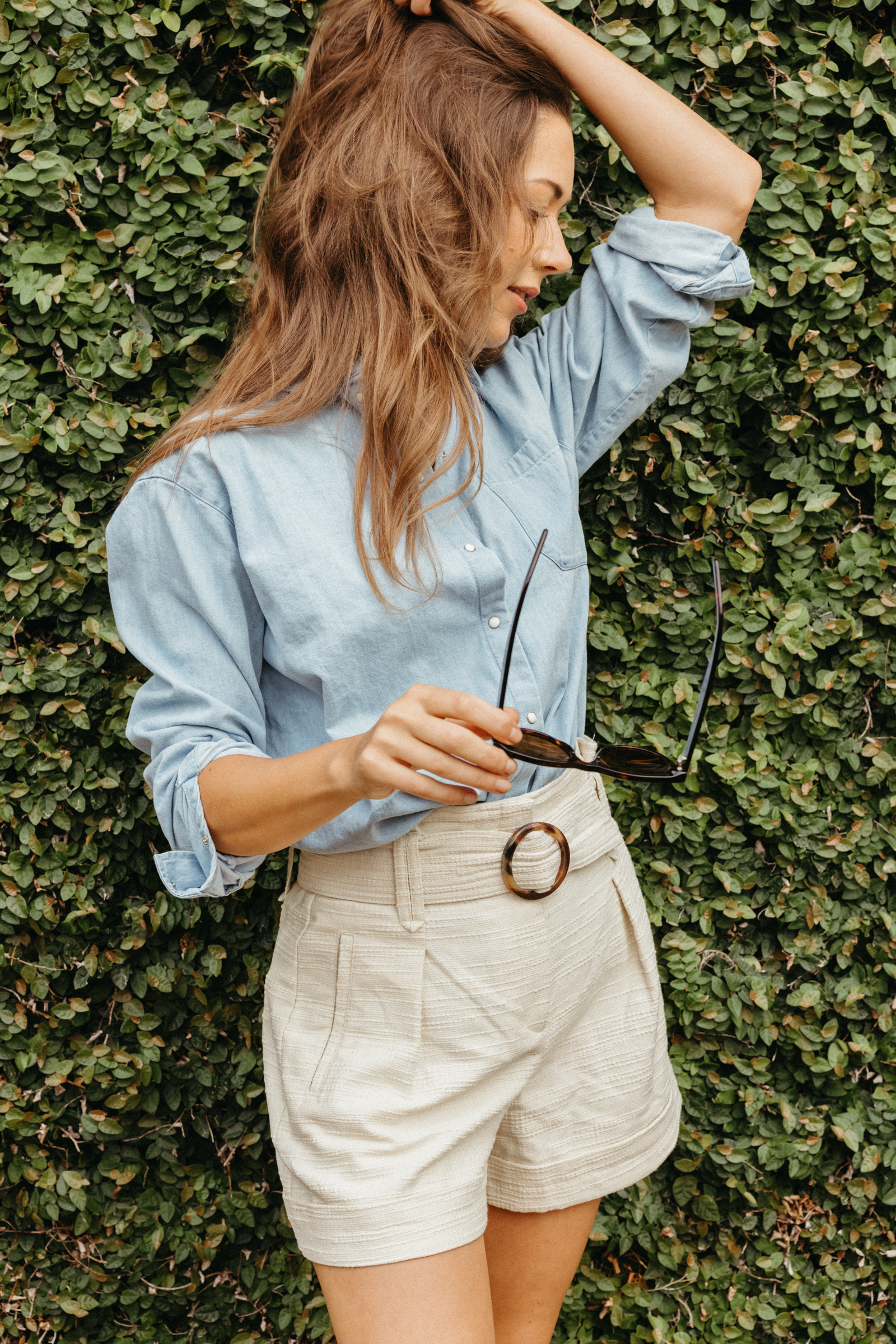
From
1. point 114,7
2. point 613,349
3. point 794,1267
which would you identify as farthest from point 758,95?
point 794,1267

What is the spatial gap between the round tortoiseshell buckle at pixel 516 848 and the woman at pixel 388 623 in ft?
0.04

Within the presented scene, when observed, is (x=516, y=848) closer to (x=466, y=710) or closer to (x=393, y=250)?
(x=466, y=710)

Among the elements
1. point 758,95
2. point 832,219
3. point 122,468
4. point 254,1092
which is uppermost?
point 758,95

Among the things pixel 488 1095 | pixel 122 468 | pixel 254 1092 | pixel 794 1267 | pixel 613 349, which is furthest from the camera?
pixel 794 1267

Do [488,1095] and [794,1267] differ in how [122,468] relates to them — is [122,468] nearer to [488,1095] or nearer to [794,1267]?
[488,1095]

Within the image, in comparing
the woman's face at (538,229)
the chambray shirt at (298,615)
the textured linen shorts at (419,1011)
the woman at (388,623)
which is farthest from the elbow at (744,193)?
the textured linen shorts at (419,1011)

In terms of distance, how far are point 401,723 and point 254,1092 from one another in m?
1.55

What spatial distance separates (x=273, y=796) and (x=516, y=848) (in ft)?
1.22

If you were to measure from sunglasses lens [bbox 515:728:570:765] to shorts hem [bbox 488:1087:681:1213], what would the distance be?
32.3 inches

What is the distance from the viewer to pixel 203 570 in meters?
1.38

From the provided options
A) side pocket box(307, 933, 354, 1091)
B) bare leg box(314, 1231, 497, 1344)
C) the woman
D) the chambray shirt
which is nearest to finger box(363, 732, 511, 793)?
the woman

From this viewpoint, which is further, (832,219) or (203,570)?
(832,219)

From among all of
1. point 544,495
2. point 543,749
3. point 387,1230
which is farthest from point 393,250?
point 387,1230

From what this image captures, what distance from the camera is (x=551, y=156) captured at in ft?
5.02
